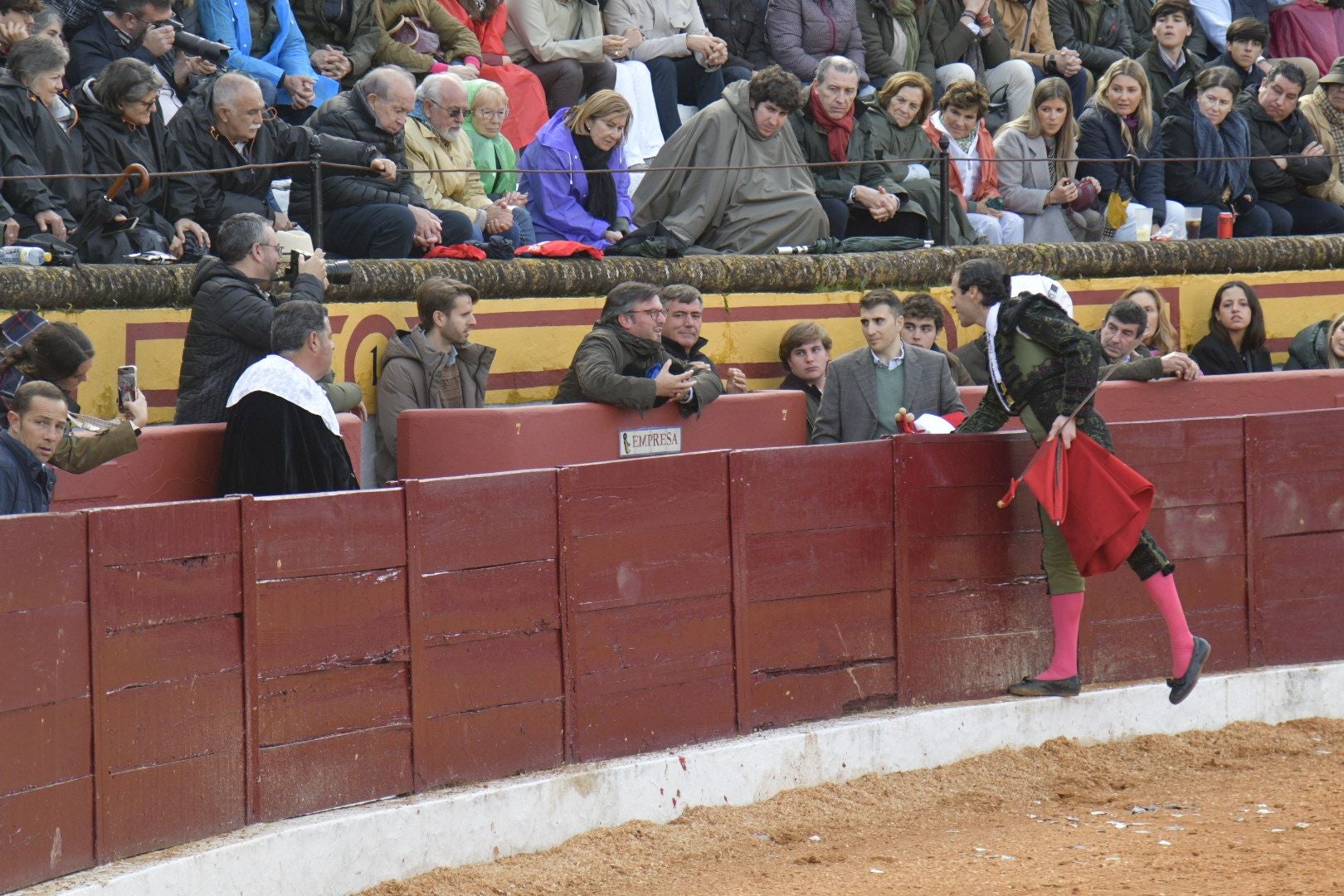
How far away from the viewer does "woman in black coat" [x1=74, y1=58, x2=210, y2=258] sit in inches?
284

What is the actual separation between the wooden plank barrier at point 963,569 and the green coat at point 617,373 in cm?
97

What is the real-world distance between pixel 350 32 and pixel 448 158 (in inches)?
61.8

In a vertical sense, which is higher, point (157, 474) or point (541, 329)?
point (541, 329)

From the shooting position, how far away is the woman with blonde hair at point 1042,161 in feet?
33.3

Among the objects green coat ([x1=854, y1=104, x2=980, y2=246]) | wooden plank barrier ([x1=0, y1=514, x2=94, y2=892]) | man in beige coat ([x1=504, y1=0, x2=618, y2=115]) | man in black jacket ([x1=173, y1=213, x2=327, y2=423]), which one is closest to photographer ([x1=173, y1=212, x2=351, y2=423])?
man in black jacket ([x1=173, y1=213, x2=327, y2=423])

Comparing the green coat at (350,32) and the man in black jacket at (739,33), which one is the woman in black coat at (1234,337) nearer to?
the man in black jacket at (739,33)

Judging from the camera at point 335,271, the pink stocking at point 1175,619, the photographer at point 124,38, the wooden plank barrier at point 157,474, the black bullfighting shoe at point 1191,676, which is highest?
the photographer at point 124,38

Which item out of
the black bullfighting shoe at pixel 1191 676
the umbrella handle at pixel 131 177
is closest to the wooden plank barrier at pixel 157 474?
the umbrella handle at pixel 131 177

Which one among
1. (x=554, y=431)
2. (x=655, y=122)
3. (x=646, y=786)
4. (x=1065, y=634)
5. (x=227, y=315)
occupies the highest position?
(x=655, y=122)

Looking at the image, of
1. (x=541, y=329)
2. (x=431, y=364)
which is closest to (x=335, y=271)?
(x=431, y=364)

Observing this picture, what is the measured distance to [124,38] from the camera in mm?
8070

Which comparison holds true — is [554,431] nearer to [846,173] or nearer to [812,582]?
[812,582]

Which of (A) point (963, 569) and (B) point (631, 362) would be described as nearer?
(A) point (963, 569)

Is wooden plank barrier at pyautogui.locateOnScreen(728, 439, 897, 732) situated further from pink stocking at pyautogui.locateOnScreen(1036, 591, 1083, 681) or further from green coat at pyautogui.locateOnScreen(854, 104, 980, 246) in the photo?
green coat at pyautogui.locateOnScreen(854, 104, 980, 246)
